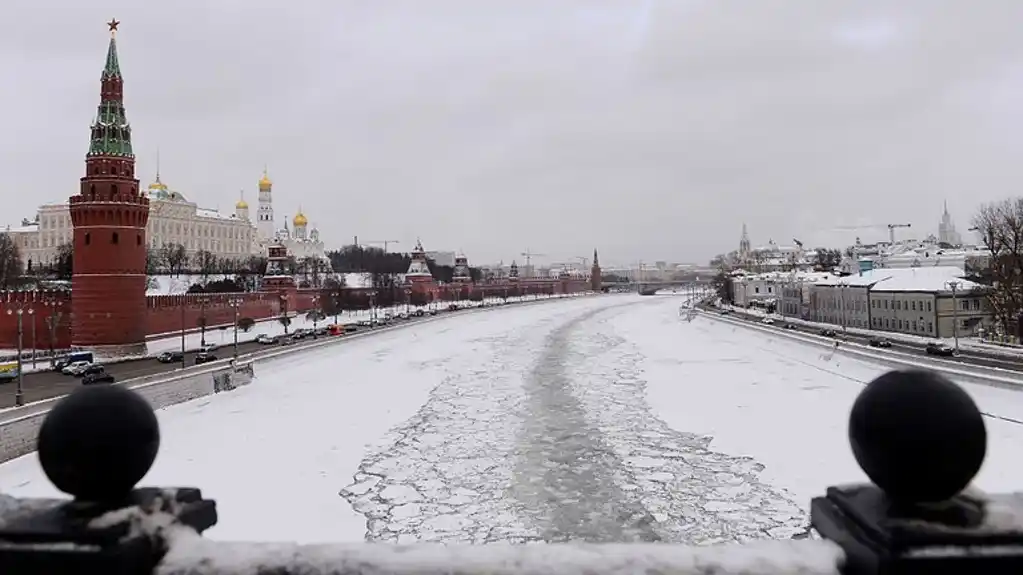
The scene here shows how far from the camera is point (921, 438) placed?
149cm

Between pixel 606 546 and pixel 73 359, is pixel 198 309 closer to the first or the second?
pixel 73 359

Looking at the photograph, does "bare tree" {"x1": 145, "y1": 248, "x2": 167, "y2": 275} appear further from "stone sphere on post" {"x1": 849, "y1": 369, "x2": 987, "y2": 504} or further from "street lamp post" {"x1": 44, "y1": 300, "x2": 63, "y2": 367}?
"stone sphere on post" {"x1": 849, "y1": 369, "x2": 987, "y2": 504}

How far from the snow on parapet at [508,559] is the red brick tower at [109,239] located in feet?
100

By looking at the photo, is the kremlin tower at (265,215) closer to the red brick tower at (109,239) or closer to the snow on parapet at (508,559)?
the red brick tower at (109,239)

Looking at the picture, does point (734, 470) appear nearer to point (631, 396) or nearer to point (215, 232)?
point (631, 396)

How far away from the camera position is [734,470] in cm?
1162

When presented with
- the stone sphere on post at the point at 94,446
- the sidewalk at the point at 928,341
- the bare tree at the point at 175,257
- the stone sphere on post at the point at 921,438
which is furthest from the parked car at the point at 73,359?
the bare tree at the point at 175,257

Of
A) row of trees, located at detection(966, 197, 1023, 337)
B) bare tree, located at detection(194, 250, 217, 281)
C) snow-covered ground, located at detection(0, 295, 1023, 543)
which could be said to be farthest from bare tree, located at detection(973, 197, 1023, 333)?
bare tree, located at detection(194, 250, 217, 281)

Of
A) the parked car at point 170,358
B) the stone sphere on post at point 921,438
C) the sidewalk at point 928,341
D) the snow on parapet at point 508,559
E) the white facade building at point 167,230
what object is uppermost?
the white facade building at point 167,230

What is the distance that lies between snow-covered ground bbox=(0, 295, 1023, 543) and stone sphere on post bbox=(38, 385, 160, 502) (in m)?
7.23

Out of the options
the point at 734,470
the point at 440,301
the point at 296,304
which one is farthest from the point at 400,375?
the point at 440,301

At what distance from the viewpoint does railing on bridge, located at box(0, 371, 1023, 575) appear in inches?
58.1

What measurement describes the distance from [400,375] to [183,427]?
8.93m

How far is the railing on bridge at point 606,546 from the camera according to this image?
58.1 inches
